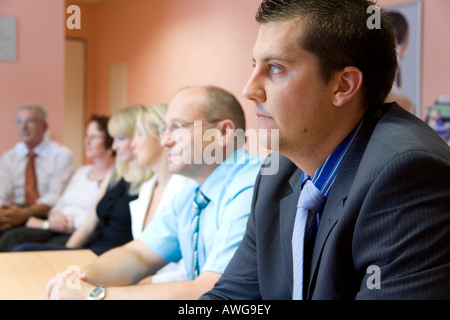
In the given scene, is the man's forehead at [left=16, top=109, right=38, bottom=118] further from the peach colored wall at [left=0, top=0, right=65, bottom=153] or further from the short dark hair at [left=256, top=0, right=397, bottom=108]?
the short dark hair at [left=256, top=0, right=397, bottom=108]

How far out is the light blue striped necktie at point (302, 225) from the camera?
89cm

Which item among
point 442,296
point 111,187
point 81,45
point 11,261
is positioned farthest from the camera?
point 81,45

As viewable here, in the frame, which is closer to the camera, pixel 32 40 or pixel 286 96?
pixel 286 96

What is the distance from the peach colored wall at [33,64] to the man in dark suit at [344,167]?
3507mm

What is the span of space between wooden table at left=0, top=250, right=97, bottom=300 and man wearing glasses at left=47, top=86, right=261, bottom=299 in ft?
0.50

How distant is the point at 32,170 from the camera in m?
3.77

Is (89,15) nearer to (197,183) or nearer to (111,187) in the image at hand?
(111,187)

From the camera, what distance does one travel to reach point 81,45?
637cm

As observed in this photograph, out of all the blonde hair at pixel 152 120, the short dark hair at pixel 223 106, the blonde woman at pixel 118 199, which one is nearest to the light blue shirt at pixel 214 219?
the short dark hair at pixel 223 106

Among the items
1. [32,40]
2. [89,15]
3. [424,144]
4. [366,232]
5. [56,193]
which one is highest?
[89,15]

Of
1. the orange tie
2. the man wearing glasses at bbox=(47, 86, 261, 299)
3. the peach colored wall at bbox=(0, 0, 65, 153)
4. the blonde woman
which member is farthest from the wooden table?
the peach colored wall at bbox=(0, 0, 65, 153)

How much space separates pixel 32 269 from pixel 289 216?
1.12 metres

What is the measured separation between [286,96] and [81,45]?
19.6 ft
